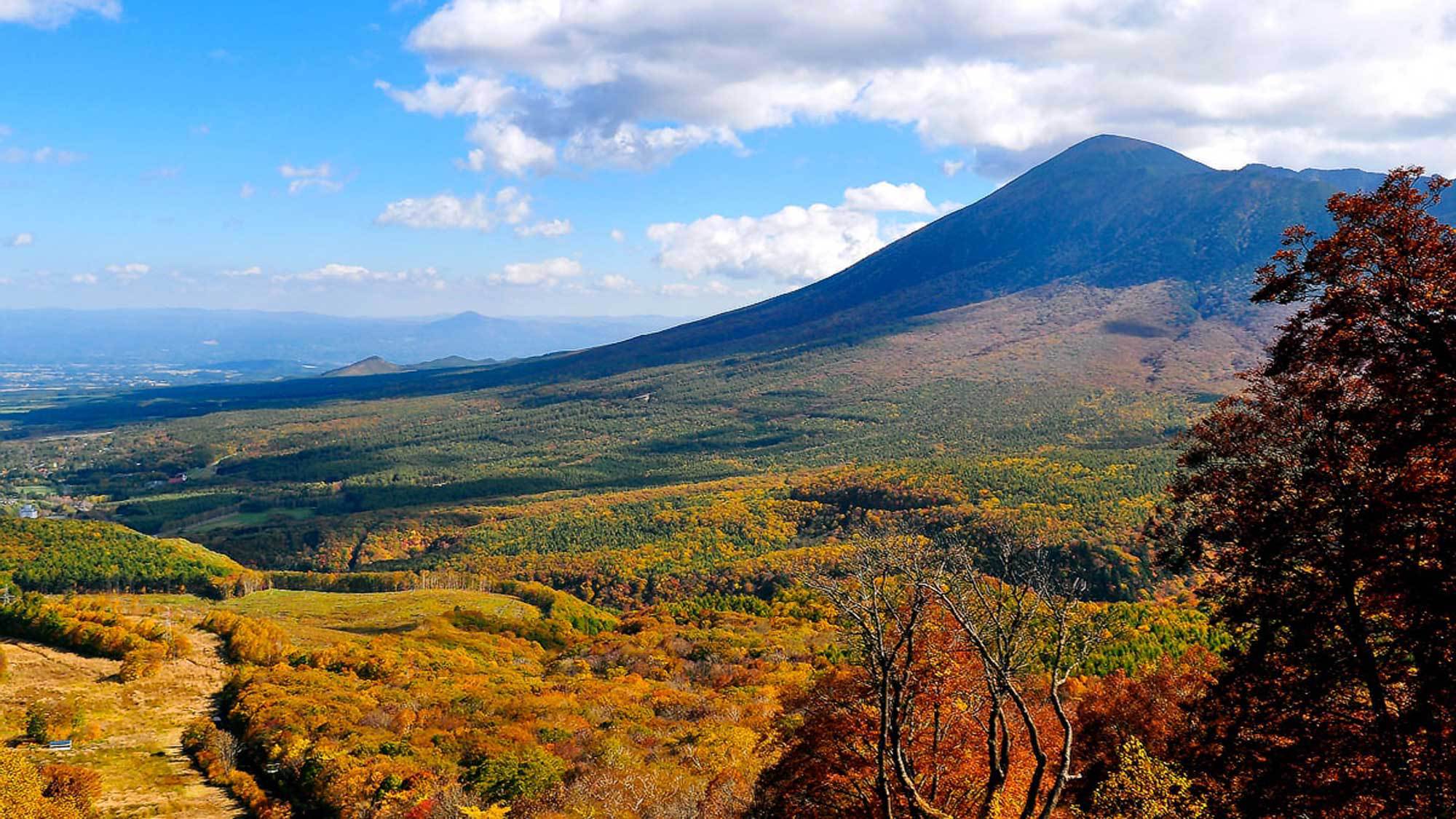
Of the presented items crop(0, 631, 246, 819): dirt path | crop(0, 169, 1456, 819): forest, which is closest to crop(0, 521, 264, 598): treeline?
crop(0, 169, 1456, 819): forest

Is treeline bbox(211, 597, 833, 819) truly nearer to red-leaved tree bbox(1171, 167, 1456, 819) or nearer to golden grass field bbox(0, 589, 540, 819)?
golden grass field bbox(0, 589, 540, 819)

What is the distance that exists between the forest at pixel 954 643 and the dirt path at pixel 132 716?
3.84 ft

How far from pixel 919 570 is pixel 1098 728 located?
21398 millimetres

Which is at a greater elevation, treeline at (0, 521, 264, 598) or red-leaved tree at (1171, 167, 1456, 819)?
red-leaved tree at (1171, 167, 1456, 819)

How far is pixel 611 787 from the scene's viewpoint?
2547 cm

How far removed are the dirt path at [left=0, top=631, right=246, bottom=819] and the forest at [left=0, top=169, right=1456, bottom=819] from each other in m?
1.17

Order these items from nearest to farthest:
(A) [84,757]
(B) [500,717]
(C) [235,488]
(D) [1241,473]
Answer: (D) [1241,473] < (A) [84,757] < (B) [500,717] < (C) [235,488]

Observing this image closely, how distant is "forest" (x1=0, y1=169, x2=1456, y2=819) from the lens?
1084 cm

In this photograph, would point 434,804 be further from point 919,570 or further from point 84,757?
point 919,570

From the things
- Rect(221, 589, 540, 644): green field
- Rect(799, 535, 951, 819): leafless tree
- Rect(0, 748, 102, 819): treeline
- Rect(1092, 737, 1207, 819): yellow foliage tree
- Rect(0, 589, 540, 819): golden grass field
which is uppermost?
Rect(799, 535, 951, 819): leafless tree

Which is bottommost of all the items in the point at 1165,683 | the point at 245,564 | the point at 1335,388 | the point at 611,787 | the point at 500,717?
the point at 245,564

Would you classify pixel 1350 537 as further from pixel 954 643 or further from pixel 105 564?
pixel 105 564

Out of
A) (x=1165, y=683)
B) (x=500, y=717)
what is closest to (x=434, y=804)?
(x=500, y=717)

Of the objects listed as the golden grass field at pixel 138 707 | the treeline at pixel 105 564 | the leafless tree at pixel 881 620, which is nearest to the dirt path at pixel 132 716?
the golden grass field at pixel 138 707
